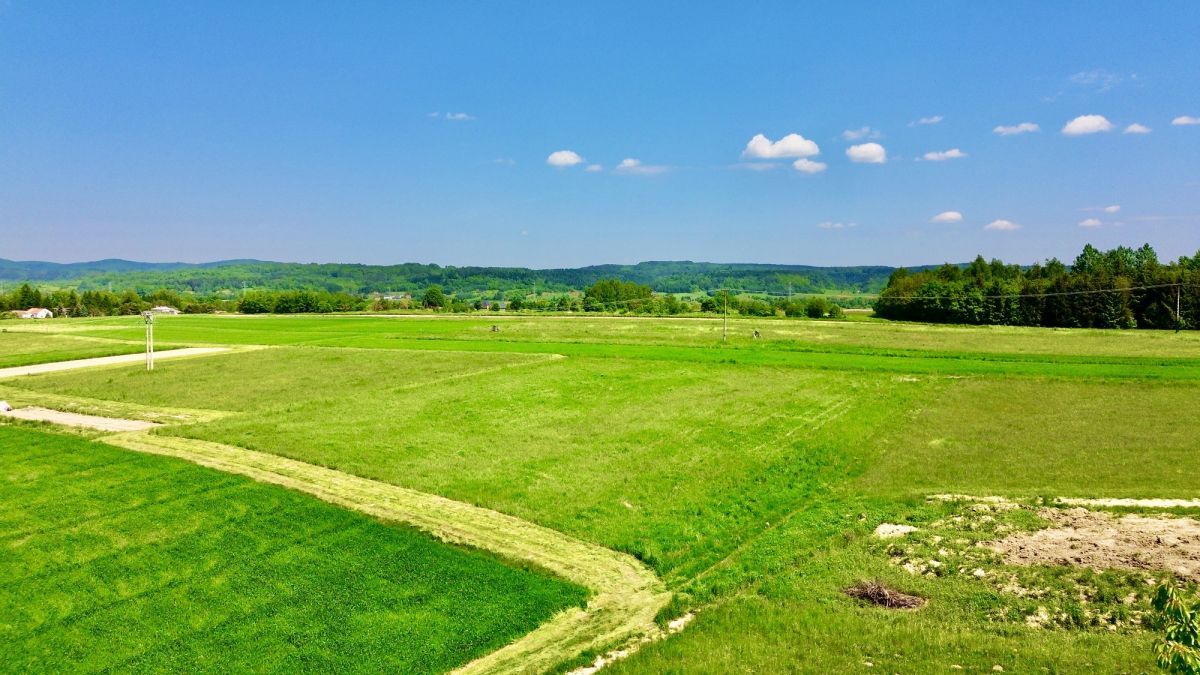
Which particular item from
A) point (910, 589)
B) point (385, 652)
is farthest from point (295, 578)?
point (910, 589)

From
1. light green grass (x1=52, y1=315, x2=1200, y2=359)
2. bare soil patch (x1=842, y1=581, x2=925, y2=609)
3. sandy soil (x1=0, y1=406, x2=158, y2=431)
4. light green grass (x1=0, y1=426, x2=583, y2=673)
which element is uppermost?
light green grass (x1=52, y1=315, x2=1200, y2=359)

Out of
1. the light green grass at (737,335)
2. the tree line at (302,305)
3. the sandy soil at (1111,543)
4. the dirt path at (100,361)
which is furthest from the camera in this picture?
the tree line at (302,305)

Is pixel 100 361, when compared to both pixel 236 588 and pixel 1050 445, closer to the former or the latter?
pixel 236 588

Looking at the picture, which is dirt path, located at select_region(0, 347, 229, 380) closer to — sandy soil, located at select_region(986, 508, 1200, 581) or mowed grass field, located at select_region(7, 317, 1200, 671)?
mowed grass field, located at select_region(7, 317, 1200, 671)

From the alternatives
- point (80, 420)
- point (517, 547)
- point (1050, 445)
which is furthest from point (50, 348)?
point (1050, 445)

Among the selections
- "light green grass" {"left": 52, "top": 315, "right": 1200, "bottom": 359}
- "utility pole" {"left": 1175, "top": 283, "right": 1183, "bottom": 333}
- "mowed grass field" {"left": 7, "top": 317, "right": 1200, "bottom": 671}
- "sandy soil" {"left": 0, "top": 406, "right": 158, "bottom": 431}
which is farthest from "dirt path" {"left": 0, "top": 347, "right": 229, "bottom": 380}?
"utility pole" {"left": 1175, "top": 283, "right": 1183, "bottom": 333}

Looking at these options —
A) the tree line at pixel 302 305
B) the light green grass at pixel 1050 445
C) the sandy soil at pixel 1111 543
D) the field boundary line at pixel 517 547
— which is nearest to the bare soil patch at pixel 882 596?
the sandy soil at pixel 1111 543

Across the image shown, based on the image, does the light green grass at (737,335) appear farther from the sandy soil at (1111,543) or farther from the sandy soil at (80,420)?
the sandy soil at (1111,543)
